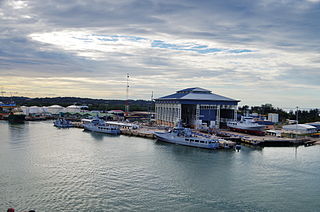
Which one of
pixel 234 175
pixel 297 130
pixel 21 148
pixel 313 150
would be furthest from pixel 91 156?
pixel 297 130

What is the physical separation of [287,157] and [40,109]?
5691 centimetres

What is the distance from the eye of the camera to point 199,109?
38.1 metres

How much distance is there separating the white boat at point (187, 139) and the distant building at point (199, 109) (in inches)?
315

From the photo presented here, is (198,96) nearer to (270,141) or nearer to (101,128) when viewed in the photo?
(270,141)

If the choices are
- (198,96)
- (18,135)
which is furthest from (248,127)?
(18,135)

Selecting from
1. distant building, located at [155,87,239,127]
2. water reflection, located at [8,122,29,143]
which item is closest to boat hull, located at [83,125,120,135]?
water reflection, located at [8,122,29,143]

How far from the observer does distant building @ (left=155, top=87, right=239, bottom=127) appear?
3797 centimetres

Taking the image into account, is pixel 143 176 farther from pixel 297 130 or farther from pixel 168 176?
pixel 297 130

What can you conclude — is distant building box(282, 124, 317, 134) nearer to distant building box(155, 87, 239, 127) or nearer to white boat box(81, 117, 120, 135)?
distant building box(155, 87, 239, 127)

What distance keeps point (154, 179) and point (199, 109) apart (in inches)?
912

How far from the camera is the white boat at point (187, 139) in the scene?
26203 mm

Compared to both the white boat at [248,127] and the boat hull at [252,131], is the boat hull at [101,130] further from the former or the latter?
the boat hull at [252,131]

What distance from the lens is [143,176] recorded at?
646 inches

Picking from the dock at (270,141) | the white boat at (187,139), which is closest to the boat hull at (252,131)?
the dock at (270,141)
